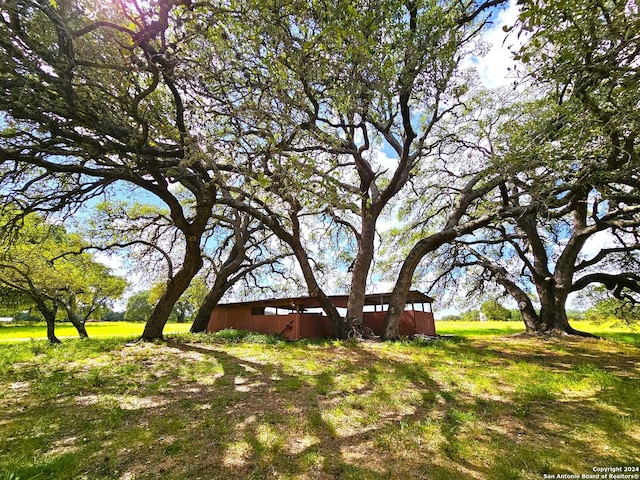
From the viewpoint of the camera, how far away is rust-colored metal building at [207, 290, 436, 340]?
46.1 feet

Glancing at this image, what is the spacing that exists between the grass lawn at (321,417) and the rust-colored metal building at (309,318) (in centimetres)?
664

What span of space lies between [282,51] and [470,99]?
7892 millimetres

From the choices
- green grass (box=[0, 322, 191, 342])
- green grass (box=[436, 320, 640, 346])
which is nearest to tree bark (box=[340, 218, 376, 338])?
green grass (box=[436, 320, 640, 346])

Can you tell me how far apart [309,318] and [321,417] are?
10.1m

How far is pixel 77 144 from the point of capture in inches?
230

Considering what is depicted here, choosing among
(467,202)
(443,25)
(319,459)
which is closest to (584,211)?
(467,202)

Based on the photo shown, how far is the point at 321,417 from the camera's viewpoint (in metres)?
4.17

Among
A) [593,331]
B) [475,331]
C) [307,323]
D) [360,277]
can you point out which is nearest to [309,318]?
[307,323]

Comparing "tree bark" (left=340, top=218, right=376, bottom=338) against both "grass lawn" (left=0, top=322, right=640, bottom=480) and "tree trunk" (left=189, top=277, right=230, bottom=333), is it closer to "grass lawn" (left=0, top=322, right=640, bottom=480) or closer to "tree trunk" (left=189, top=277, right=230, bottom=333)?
"grass lawn" (left=0, top=322, right=640, bottom=480)

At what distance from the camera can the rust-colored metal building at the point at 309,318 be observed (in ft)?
46.1

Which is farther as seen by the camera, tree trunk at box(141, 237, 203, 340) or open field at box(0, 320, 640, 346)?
open field at box(0, 320, 640, 346)

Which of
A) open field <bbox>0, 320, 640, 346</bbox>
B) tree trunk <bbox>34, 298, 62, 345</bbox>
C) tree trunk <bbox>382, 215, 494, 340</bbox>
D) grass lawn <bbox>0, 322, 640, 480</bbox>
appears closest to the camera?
grass lawn <bbox>0, 322, 640, 480</bbox>

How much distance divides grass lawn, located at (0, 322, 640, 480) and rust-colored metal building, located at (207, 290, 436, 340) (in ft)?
21.8

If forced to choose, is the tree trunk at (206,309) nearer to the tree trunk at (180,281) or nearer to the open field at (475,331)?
the open field at (475,331)
